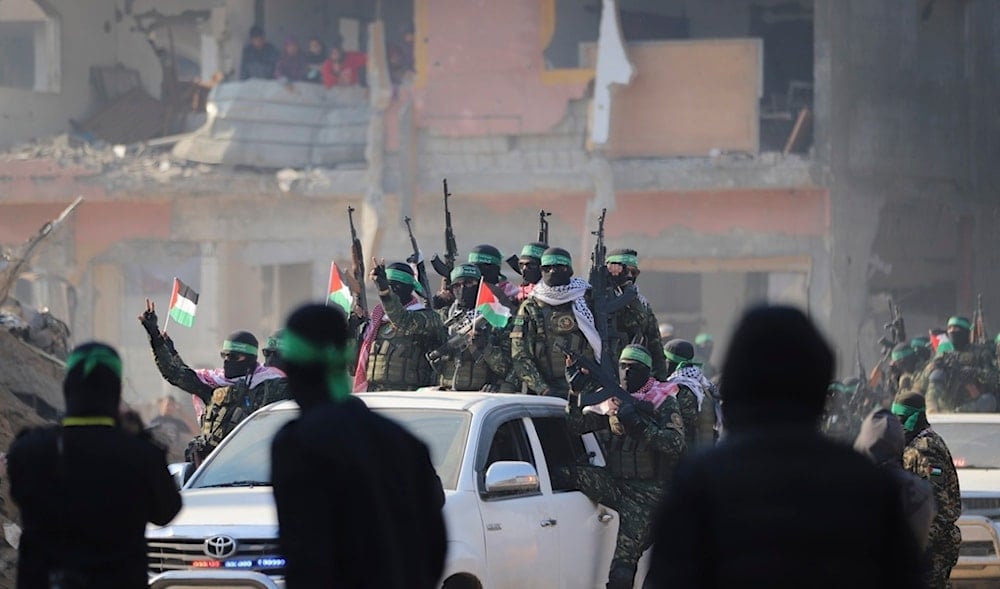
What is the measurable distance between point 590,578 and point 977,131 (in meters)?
19.2

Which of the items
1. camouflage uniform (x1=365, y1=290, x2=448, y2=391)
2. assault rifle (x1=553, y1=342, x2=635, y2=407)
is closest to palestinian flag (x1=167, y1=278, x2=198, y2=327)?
camouflage uniform (x1=365, y1=290, x2=448, y2=391)

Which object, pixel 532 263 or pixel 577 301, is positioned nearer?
pixel 577 301

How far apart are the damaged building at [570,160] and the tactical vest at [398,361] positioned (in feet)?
40.4

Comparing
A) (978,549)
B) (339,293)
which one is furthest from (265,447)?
(978,549)

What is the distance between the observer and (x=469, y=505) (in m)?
7.82

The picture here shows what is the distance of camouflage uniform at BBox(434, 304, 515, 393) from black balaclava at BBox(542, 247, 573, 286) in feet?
1.81

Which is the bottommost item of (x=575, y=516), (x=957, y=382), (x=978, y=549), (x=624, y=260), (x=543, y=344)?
(x=978, y=549)

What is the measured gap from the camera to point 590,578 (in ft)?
28.7

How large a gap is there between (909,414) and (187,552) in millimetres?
3633

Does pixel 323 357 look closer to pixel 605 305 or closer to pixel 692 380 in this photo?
pixel 692 380

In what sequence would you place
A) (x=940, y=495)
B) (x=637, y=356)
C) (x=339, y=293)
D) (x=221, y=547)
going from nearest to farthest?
(x=221, y=547), (x=940, y=495), (x=637, y=356), (x=339, y=293)

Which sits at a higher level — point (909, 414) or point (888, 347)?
point (909, 414)

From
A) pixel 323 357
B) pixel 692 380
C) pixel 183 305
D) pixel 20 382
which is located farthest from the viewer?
pixel 20 382

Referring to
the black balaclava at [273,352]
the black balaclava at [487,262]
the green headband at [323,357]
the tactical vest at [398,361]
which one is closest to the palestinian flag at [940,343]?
the black balaclava at [487,262]
